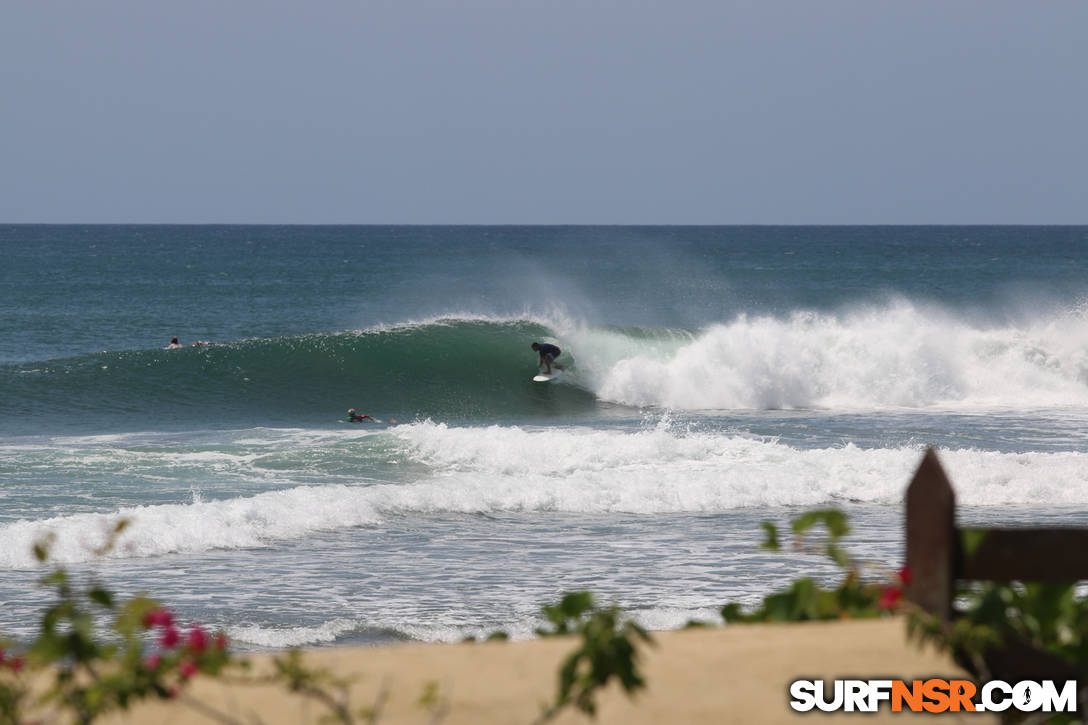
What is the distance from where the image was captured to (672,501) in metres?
13.7

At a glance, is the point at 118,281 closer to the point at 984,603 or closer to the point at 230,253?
the point at 230,253

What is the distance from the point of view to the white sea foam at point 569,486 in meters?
11.5

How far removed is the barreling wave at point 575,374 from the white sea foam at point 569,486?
6.74 meters

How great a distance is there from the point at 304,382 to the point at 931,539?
933 inches

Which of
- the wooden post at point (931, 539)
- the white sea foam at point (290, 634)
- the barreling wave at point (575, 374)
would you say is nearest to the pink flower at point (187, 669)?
the wooden post at point (931, 539)

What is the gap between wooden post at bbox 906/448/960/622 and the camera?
2893 mm

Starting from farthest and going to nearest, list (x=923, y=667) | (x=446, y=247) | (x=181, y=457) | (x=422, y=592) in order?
(x=446, y=247) → (x=181, y=457) → (x=422, y=592) → (x=923, y=667)

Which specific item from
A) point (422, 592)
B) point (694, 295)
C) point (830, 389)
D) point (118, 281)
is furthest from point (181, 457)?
point (118, 281)

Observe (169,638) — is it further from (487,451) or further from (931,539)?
(487,451)

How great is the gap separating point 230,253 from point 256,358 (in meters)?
72.7

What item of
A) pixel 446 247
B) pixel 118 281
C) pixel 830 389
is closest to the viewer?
pixel 830 389

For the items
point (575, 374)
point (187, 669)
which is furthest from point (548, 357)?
point (187, 669)

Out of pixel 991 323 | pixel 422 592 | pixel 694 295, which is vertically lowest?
pixel 422 592

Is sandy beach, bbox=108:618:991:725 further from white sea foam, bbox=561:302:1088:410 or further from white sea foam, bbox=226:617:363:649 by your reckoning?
white sea foam, bbox=561:302:1088:410
